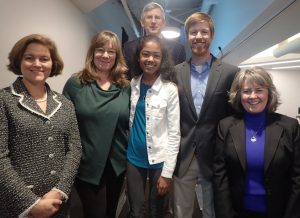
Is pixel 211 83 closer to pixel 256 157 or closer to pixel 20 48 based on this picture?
pixel 256 157

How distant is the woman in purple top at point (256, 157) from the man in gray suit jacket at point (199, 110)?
0.42ft

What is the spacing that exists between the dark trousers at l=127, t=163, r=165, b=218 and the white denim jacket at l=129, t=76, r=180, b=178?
100 millimetres

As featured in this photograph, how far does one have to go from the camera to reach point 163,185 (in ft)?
5.73

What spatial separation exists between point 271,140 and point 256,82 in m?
0.35

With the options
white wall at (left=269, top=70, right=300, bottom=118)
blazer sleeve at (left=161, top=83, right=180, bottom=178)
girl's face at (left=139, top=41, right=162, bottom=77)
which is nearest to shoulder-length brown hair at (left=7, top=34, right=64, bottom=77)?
girl's face at (left=139, top=41, right=162, bottom=77)

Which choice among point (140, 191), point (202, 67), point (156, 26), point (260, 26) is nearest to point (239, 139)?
point (202, 67)

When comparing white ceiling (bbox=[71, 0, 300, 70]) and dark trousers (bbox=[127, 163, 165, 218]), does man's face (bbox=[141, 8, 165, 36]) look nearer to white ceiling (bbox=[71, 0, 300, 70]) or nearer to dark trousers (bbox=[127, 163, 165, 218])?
white ceiling (bbox=[71, 0, 300, 70])

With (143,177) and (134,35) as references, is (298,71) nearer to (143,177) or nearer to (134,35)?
(134,35)

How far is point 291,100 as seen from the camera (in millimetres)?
5785

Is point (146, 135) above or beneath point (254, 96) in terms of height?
beneath

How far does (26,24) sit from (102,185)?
134 centimetres

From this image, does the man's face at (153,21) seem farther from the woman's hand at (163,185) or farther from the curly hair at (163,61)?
the woman's hand at (163,185)

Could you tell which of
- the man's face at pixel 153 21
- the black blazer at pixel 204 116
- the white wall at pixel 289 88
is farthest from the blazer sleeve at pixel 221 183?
the white wall at pixel 289 88

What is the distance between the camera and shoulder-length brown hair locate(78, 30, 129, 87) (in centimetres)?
177
